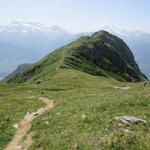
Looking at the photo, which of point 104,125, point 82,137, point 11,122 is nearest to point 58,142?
point 82,137

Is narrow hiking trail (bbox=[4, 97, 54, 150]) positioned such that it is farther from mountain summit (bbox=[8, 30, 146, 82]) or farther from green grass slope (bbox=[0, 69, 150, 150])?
mountain summit (bbox=[8, 30, 146, 82])

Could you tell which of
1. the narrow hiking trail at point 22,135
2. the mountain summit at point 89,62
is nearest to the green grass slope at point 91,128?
the narrow hiking trail at point 22,135

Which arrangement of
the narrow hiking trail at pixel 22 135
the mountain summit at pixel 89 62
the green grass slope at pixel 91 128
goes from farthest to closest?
the mountain summit at pixel 89 62
the narrow hiking trail at pixel 22 135
the green grass slope at pixel 91 128

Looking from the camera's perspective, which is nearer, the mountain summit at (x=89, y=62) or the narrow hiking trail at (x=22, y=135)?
the narrow hiking trail at (x=22, y=135)

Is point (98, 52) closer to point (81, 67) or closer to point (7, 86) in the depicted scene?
point (81, 67)

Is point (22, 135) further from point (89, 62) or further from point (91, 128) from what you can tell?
point (89, 62)

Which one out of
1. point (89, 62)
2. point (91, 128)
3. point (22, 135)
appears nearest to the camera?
point (91, 128)

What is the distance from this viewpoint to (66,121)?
2917 centimetres

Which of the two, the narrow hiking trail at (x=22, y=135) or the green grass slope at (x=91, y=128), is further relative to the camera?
the narrow hiking trail at (x=22, y=135)

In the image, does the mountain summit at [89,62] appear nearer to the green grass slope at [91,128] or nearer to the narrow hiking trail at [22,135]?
the narrow hiking trail at [22,135]

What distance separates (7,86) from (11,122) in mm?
47637

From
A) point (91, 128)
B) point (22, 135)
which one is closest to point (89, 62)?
point (22, 135)

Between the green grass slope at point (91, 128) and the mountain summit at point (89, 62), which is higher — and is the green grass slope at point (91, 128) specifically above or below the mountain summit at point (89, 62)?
above

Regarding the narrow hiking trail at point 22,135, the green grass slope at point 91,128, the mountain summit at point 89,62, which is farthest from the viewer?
the mountain summit at point 89,62
